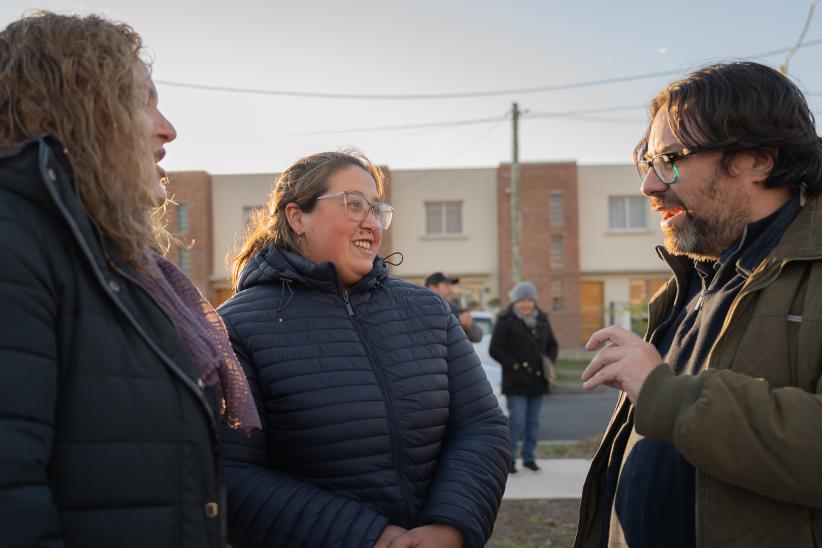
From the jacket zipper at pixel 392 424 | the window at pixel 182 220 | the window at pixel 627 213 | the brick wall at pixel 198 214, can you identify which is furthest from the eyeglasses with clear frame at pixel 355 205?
the window at pixel 182 220

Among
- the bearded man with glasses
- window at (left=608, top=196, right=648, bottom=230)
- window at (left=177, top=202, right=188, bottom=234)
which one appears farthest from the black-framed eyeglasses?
window at (left=177, top=202, right=188, bottom=234)

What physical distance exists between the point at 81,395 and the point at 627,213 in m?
27.6

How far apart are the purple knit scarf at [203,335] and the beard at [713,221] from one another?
1426mm

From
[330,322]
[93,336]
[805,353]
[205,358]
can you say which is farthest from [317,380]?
[805,353]

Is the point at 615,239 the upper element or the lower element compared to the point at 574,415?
upper

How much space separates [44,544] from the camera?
1280 millimetres

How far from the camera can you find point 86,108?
155cm

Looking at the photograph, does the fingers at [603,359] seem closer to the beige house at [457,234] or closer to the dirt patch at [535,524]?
the dirt patch at [535,524]

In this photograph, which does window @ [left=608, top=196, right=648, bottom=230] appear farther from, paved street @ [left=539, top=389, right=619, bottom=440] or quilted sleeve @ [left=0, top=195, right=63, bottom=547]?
quilted sleeve @ [left=0, top=195, right=63, bottom=547]

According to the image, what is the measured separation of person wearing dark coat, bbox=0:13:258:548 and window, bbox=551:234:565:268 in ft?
84.6

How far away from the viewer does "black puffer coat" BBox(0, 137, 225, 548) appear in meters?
1.29

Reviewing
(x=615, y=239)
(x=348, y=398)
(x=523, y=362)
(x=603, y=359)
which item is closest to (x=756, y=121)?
(x=603, y=359)

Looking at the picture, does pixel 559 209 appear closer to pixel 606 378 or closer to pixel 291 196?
pixel 291 196

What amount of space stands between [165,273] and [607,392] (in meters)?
15.3
